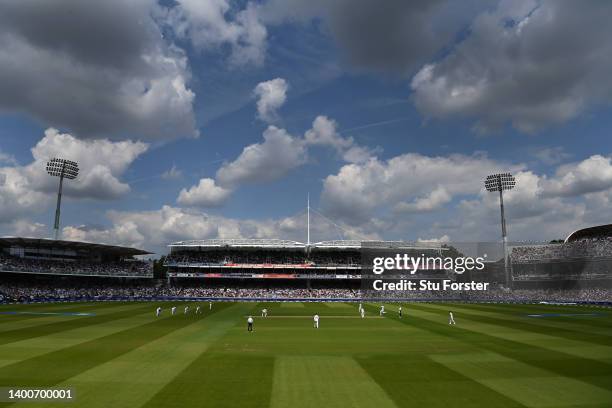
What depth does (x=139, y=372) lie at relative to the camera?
1727 cm

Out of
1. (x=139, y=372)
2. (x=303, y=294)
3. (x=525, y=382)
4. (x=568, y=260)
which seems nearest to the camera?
(x=525, y=382)

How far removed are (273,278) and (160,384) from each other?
7607 cm

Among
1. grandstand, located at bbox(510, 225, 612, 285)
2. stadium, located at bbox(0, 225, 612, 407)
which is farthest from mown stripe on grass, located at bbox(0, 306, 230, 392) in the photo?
grandstand, located at bbox(510, 225, 612, 285)

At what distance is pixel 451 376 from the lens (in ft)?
55.6

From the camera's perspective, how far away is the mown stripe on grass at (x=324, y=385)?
43.7 feet

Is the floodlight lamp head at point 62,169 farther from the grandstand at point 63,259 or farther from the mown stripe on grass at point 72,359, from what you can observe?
the mown stripe on grass at point 72,359

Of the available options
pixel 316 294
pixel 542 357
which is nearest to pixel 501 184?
pixel 316 294

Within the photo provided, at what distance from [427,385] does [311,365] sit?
5.44m

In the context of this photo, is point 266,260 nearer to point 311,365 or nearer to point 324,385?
point 311,365

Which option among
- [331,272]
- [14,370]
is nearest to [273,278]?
[331,272]

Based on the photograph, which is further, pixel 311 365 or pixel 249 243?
pixel 249 243

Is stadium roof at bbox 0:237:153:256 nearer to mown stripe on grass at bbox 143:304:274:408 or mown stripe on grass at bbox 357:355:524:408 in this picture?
mown stripe on grass at bbox 143:304:274:408

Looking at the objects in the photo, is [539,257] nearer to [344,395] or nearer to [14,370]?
[344,395]

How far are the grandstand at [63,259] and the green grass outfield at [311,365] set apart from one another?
45.3 m
